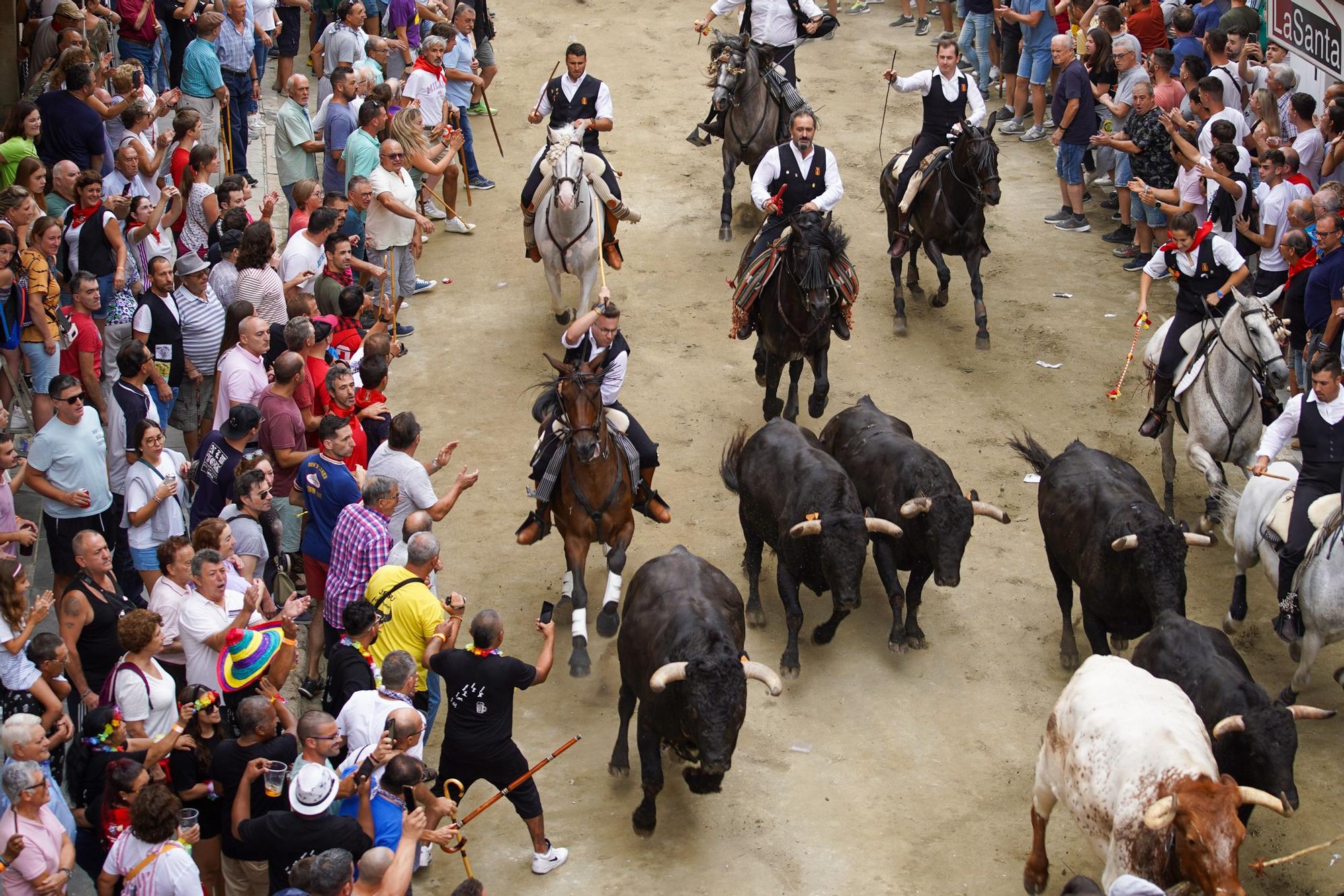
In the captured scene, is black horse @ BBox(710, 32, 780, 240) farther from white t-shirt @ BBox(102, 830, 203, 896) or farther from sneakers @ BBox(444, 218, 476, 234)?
white t-shirt @ BBox(102, 830, 203, 896)

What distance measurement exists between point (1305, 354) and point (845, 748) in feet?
18.5

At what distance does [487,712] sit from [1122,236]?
11.7 meters

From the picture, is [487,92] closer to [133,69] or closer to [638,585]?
[133,69]

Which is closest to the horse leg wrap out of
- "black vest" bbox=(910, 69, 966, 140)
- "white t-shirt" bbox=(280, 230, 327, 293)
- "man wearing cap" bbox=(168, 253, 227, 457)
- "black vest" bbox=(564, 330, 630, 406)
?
"black vest" bbox=(564, 330, 630, 406)

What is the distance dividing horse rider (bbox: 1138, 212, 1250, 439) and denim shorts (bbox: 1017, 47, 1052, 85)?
7.57 metres

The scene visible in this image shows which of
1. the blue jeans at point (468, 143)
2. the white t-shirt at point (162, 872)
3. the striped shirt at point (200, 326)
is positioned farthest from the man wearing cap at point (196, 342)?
the blue jeans at point (468, 143)

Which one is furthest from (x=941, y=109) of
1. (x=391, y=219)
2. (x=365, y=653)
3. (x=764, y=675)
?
(x=365, y=653)

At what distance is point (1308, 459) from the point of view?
33.5 ft

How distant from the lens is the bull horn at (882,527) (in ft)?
33.7

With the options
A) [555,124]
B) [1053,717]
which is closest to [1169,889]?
[1053,717]

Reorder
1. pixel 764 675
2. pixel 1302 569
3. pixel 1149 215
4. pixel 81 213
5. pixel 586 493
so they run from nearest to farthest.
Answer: pixel 764 675
pixel 1302 569
pixel 586 493
pixel 81 213
pixel 1149 215

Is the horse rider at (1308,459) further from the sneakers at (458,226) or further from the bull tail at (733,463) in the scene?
the sneakers at (458,226)

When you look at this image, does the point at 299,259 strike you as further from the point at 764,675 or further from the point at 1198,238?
the point at 1198,238

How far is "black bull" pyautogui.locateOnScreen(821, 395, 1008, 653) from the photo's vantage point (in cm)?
1048
